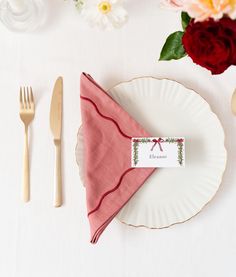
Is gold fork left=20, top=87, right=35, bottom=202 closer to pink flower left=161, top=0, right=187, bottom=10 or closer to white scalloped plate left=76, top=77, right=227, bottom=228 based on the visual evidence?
white scalloped plate left=76, top=77, right=227, bottom=228

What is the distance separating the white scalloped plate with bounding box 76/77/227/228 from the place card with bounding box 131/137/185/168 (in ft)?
0.13

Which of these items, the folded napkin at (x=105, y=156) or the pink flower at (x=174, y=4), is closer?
the pink flower at (x=174, y=4)

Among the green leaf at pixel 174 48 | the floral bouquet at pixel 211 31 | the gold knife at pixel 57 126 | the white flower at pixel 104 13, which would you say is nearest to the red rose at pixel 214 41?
the floral bouquet at pixel 211 31

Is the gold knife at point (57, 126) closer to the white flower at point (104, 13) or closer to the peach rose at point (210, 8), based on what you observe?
the white flower at point (104, 13)

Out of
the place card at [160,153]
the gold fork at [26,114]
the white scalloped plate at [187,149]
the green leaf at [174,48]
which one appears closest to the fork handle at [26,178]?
the gold fork at [26,114]

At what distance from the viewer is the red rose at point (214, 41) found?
583 mm

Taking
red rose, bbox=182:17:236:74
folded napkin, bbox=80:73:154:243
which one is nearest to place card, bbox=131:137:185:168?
folded napkin, bbox=80:73:154:243

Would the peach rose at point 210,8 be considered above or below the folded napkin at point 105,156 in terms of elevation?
above

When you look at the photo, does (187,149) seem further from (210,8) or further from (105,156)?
(210,8)

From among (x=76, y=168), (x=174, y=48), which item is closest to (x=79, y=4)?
(x=174, y=48)

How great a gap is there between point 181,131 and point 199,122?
0.04 meters

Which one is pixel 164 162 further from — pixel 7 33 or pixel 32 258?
pixel 7 33

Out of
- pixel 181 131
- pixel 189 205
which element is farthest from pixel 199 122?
pixel 189 205

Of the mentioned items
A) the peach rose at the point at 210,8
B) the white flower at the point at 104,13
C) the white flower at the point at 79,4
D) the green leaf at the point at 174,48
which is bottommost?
the peach rose at the point at 210,8
